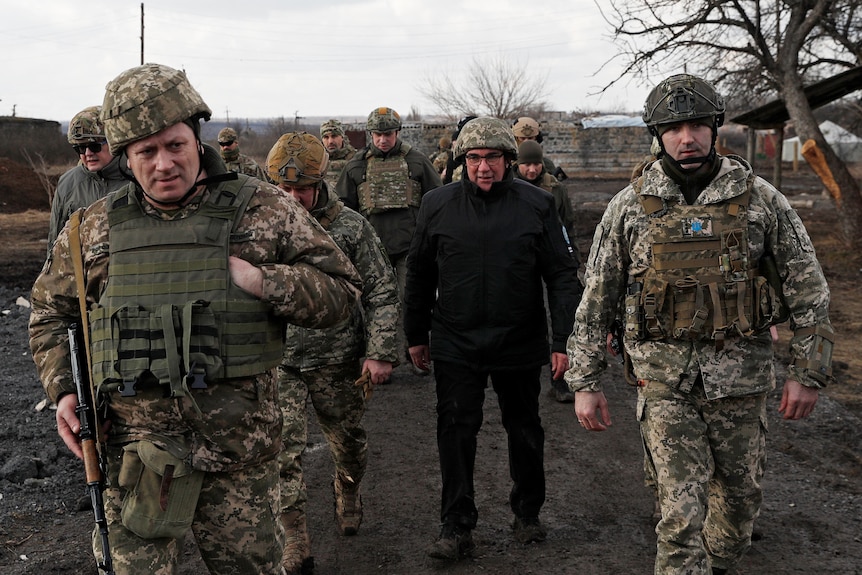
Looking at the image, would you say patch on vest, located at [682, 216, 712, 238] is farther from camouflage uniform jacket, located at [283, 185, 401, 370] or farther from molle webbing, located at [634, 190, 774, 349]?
camouflage uniform jacket, located at [283, 185, 401, 370]

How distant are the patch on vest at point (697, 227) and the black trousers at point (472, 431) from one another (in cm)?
135

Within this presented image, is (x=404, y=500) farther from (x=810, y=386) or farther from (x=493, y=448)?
(x=810, y=386)

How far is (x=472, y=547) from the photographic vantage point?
4.91m

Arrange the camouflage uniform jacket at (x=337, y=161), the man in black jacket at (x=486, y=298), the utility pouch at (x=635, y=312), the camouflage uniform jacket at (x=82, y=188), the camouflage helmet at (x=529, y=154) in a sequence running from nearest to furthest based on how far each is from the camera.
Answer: the utility pouch at (x=635, y=312) < the man in black jacket at (x=486, y=298) < the camouflage uniform jacket at (x=82, y=188) < the camouflage helmet at (x=529, y=154) < the camouflage uniform jacket at (x=337, y=161)

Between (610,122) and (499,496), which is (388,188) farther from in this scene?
(610,122)

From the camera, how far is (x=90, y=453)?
9.92 ft

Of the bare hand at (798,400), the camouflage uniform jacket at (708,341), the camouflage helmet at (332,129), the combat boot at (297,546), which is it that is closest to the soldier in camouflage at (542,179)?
the combat boot at (297,546)

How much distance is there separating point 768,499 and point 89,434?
414 cm

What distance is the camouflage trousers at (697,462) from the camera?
3.71 meters

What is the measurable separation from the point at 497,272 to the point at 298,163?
115cm

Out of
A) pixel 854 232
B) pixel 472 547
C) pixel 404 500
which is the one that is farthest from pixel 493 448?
pixel 854 232

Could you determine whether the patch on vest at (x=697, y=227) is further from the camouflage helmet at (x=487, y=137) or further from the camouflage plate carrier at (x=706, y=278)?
the camouflage helmet at (x=487, y=137)

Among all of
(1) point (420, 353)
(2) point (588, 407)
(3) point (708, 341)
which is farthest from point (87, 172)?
(3) point (708, 341)

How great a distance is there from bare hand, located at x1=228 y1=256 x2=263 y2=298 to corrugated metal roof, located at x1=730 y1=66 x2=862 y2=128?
13.7 metres
